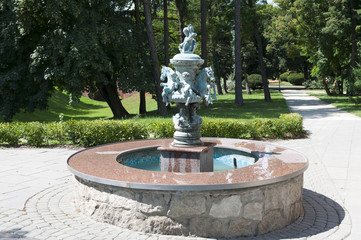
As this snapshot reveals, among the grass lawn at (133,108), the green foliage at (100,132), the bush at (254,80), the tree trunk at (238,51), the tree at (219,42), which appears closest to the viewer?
the green foliage at (100,132)

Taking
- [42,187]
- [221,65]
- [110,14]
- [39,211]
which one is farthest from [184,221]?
[221,65]

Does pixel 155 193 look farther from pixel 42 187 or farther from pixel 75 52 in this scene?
pixel 75 52

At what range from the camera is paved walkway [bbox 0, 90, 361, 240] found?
5.17 m

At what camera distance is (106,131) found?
40.5 ft

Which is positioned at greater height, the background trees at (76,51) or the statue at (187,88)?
the background trees at (76,51)

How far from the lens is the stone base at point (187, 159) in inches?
263

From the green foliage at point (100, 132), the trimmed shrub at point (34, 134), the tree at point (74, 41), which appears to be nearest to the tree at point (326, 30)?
the tree at point (74, 41)

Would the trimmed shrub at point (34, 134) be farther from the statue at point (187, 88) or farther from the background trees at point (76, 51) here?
the statue at point (187, 88)

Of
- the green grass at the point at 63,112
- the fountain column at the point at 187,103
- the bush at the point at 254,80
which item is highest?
the bush at the point at 254,80

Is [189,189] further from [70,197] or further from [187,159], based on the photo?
[70,197]

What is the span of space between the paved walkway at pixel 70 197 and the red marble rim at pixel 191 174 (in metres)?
0.74

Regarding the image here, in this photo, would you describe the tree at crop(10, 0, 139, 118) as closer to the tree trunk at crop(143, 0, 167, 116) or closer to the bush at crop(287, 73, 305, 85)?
the tree trunk at crop(143, 0, 167, 116)

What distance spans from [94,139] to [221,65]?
3303 cm

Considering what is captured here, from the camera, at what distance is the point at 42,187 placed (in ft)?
24.8
